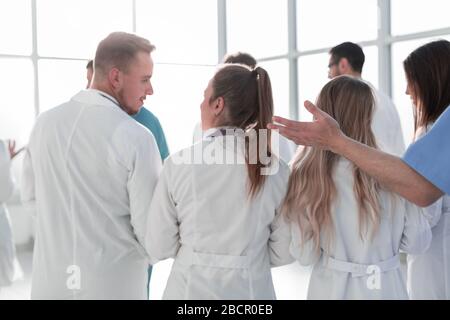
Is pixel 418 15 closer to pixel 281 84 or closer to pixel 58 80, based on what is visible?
pixel 281 84

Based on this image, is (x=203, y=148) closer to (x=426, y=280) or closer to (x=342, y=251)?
(x=342, y=251)

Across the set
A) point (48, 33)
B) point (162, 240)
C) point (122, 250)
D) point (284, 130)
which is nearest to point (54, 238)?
point (122, 250)

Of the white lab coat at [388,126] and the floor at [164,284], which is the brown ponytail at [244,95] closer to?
the white lab coat at [388,126]

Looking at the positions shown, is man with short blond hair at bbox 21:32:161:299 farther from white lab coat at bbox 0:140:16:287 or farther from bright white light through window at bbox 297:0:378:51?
bright white light through window at bbox 297:0:378:51

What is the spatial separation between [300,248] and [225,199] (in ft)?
0.93

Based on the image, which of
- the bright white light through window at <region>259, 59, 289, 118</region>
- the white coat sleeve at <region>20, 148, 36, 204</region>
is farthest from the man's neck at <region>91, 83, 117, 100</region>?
the bright white light through window at <region>259, 59, 289, 118</region>

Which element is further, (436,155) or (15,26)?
(15,26)

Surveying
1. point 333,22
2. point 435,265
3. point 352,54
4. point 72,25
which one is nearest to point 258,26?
point 333,22

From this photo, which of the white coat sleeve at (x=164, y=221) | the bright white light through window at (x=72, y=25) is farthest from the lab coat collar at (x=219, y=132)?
the bright white light through window at (x=72, y=25)

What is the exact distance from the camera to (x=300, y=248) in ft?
5.62

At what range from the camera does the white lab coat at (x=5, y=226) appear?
113 inches

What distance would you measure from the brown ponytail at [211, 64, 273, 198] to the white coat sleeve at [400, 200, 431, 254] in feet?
1.55

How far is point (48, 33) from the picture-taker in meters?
5.58

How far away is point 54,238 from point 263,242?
0.69m
